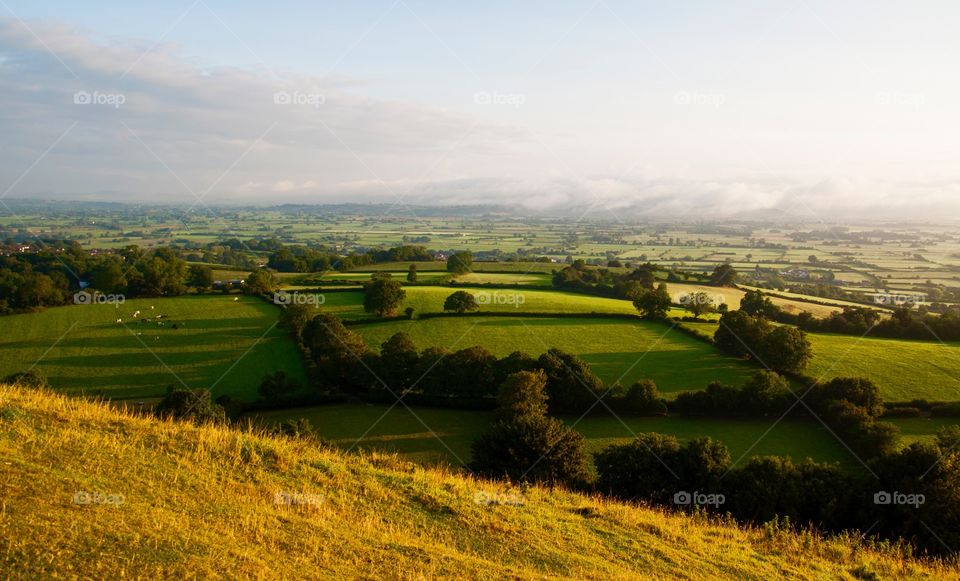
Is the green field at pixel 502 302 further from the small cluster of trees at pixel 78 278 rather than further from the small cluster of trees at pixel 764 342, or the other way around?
the small cluster of trees at pixel 78 278

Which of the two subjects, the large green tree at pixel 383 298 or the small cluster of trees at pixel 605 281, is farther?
the small cluster of trees at pixel 605 281

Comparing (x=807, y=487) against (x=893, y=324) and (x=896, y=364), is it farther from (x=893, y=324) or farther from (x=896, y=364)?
(x=893, y=324)

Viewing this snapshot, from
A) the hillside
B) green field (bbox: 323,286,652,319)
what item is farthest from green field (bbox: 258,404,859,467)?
green field (bbox: 323,286,652,319)

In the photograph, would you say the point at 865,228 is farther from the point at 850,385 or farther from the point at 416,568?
the point at 416,568

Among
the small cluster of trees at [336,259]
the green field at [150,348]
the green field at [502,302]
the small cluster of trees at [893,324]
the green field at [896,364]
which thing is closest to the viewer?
the green field at [896,364]

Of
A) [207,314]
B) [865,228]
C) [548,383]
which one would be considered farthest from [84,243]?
[865,228]

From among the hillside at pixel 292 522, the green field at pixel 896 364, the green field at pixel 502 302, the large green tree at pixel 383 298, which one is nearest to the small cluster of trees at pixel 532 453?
the hillside at pixel 292 522

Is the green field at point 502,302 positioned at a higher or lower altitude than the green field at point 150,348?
higher

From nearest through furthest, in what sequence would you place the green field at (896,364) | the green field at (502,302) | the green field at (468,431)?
1. the green field at (468,431)
2. the green field at (896,364)
3. the green field at (502,302)
